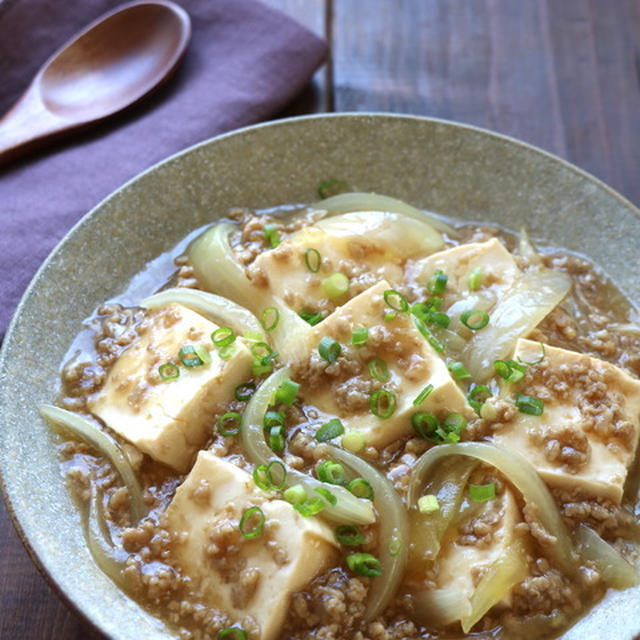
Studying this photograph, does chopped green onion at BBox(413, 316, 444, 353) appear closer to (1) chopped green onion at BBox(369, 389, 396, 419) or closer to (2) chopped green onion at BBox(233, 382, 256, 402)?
(1) chopped green onion at BBox(369, 389, 396, 419)

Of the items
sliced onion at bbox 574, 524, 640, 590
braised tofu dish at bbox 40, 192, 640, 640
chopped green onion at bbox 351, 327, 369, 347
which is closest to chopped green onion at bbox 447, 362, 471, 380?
braised tofu dish at bbox 40, 192, 640, 640

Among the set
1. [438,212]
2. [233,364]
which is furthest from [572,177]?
[233,364]

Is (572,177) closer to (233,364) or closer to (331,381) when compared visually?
(331,381)

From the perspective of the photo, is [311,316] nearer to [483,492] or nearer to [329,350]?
[329,350]

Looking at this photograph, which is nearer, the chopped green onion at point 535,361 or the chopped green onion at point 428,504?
the chopped green onion at point 428,504

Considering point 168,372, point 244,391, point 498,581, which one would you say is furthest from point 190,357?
point 498,581

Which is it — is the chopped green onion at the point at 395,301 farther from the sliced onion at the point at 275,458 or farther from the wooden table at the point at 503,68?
the wooden table at the point at 503,68

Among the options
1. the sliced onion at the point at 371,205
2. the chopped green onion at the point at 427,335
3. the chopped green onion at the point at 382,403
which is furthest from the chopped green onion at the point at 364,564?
the sliced onion at the point at 371,205
